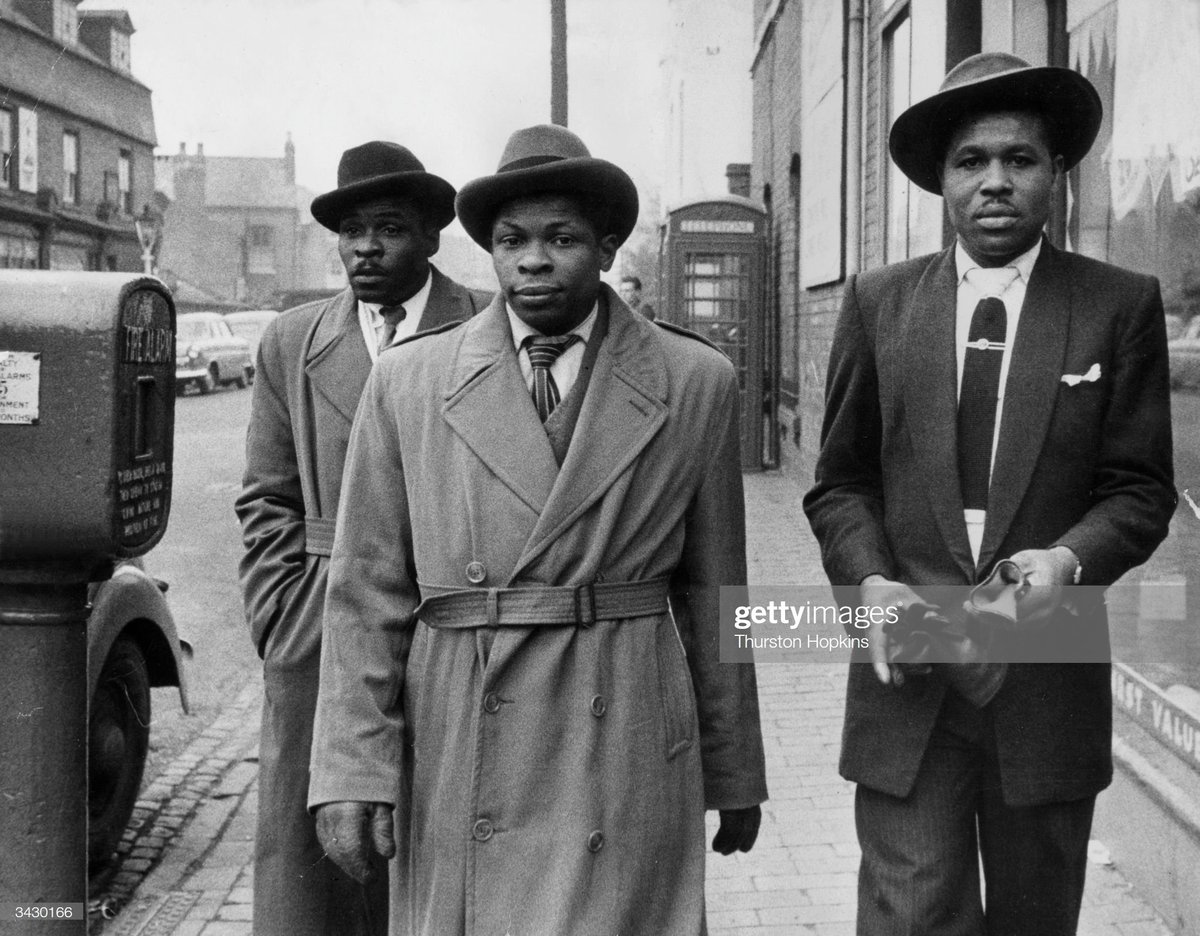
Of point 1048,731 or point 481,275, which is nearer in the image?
point 1048,731

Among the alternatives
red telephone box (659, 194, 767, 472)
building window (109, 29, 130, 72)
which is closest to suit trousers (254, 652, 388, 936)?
red telephone box (659, 194, 767, 472)

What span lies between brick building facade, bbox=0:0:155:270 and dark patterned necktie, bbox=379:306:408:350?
30.7 metres

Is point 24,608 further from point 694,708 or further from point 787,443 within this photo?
point 787,443

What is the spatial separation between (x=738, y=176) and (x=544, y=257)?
18579 millimetres

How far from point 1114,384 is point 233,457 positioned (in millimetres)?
17470

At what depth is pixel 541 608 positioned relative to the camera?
2.55 metres

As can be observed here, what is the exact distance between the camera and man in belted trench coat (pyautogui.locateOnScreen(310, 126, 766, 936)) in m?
2.55

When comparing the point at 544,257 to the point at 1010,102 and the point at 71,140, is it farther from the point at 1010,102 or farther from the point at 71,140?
the point at 71,140

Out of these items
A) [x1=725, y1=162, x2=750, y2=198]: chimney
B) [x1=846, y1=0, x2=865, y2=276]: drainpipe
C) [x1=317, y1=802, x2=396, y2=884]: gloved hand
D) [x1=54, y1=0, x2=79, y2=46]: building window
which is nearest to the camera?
[x1=317, y1=802, x2=396, y2=884]: gloved hand

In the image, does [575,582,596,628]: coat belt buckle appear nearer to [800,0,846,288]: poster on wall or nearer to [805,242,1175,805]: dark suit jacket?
[805,242,1175,805]: dark suit jacket

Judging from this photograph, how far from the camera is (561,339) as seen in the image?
110 inches

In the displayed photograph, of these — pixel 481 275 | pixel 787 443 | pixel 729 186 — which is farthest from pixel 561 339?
pixel 729 186

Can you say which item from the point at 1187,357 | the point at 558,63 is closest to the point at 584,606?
the point at 1187,357

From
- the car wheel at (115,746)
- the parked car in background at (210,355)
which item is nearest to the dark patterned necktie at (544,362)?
the car wheel at (115,746)
